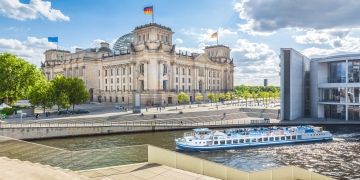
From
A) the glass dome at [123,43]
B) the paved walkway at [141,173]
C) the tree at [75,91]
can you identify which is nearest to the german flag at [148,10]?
the tree at [75,91]

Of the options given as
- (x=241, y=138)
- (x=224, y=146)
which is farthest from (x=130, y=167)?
(x=241, y=138)

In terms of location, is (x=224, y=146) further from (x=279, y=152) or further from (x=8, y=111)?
(x=8, y=111)

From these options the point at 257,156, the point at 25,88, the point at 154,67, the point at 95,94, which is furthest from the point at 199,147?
the point at 95,94

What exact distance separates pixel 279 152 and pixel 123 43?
134151 millimetres

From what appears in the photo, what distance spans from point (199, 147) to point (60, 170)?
3621 centimetres

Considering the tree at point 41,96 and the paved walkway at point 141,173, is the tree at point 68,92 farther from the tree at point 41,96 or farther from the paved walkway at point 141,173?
the paved walkway at point 141,173

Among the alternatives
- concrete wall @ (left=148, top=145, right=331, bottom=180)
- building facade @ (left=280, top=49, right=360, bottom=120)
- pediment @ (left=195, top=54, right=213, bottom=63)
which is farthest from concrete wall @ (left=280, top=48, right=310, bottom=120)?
concrete wall @ (left=148, top=145, right=331, bottom=180)

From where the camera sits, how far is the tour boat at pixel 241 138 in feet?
184

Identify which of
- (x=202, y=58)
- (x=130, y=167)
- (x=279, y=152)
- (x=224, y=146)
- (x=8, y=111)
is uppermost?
(x=202, y=58)

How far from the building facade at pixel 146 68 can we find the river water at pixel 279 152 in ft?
210

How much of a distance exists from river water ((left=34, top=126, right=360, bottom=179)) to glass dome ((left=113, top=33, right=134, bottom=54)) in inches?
4196

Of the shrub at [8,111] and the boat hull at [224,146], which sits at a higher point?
the shrub at [8,111]

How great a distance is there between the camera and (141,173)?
792 inches

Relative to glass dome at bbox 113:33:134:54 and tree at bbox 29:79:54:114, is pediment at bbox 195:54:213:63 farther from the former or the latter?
tree at bbox 29:79:54:114
